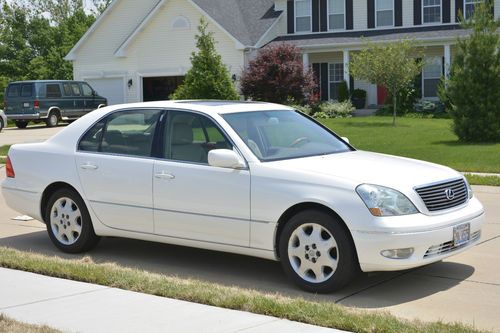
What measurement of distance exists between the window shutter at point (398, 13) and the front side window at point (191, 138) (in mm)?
29994

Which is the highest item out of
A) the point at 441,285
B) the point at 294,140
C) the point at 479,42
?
the point at 479,42

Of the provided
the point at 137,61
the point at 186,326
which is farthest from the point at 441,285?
the point at 137,61

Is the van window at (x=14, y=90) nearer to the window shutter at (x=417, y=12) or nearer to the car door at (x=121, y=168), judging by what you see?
the window shutter at (x=417, y=12)

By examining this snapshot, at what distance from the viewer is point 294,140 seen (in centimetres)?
780

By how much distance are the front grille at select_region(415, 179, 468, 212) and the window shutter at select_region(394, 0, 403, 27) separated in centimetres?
3026

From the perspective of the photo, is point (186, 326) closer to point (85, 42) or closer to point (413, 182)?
point (413, 182)

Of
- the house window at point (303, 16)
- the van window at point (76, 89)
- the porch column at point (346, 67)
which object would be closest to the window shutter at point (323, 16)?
the house window at point (303, 16)

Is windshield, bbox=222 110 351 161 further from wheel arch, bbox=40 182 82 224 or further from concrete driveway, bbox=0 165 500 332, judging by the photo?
wheel arch, bbox=40 182 82 224

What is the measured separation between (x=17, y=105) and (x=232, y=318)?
31.7 m

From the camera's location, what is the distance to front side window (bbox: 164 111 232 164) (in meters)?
7.62

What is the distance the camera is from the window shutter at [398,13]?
119 ft

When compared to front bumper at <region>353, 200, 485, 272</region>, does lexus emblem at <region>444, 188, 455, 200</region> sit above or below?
above

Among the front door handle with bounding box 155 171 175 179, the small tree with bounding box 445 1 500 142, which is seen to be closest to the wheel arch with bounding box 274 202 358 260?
the front door handle with bounding box 155 171 175 179

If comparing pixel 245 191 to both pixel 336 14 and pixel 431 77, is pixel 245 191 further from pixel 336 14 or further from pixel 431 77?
pixel 336 14
